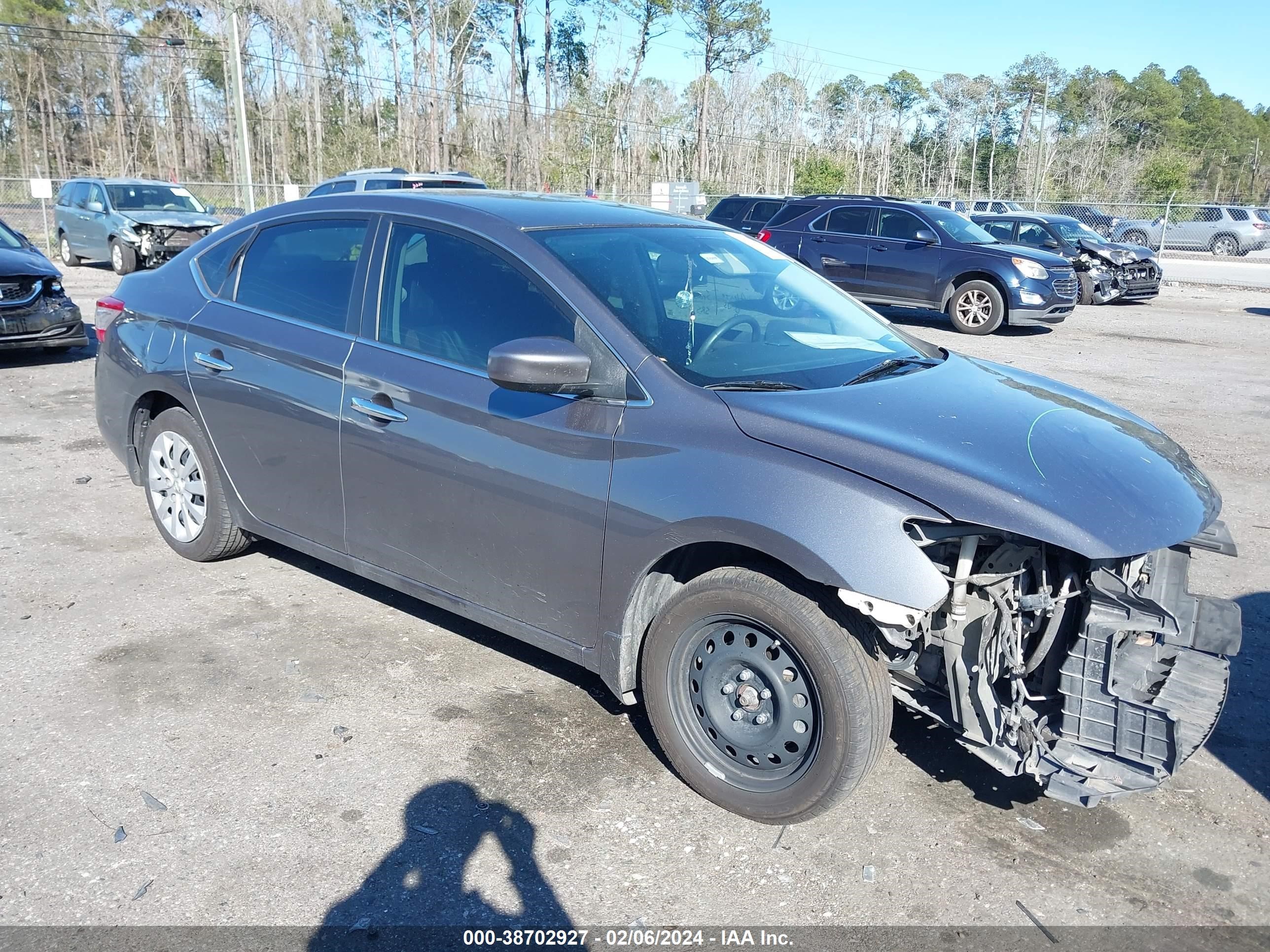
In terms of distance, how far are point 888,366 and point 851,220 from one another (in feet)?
41.2

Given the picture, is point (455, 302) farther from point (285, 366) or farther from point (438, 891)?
point (438, 891)

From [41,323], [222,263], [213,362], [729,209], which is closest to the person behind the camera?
[213,362]

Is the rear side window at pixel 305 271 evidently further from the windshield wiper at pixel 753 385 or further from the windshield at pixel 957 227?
the windshield at pixel 957 227

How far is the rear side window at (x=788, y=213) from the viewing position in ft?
53.1

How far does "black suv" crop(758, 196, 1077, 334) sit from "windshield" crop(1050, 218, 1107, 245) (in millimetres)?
4102

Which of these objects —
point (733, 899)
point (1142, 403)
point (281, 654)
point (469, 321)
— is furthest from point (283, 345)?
point (1142, 403)

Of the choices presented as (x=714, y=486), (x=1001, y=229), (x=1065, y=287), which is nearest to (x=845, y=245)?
(x=1065, y=287)

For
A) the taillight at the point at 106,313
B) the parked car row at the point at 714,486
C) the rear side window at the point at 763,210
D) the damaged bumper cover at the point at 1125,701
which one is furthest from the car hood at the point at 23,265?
the rear side window at the point at 763,210

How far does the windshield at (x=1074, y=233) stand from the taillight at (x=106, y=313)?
17.5 meters

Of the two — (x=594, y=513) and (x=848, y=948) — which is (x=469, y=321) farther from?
(x=848, y=948)

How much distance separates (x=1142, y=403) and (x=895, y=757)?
759 centimetres

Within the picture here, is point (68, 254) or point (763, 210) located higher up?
point (763, 210)

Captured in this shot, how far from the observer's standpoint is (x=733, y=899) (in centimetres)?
279

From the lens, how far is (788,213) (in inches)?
641
